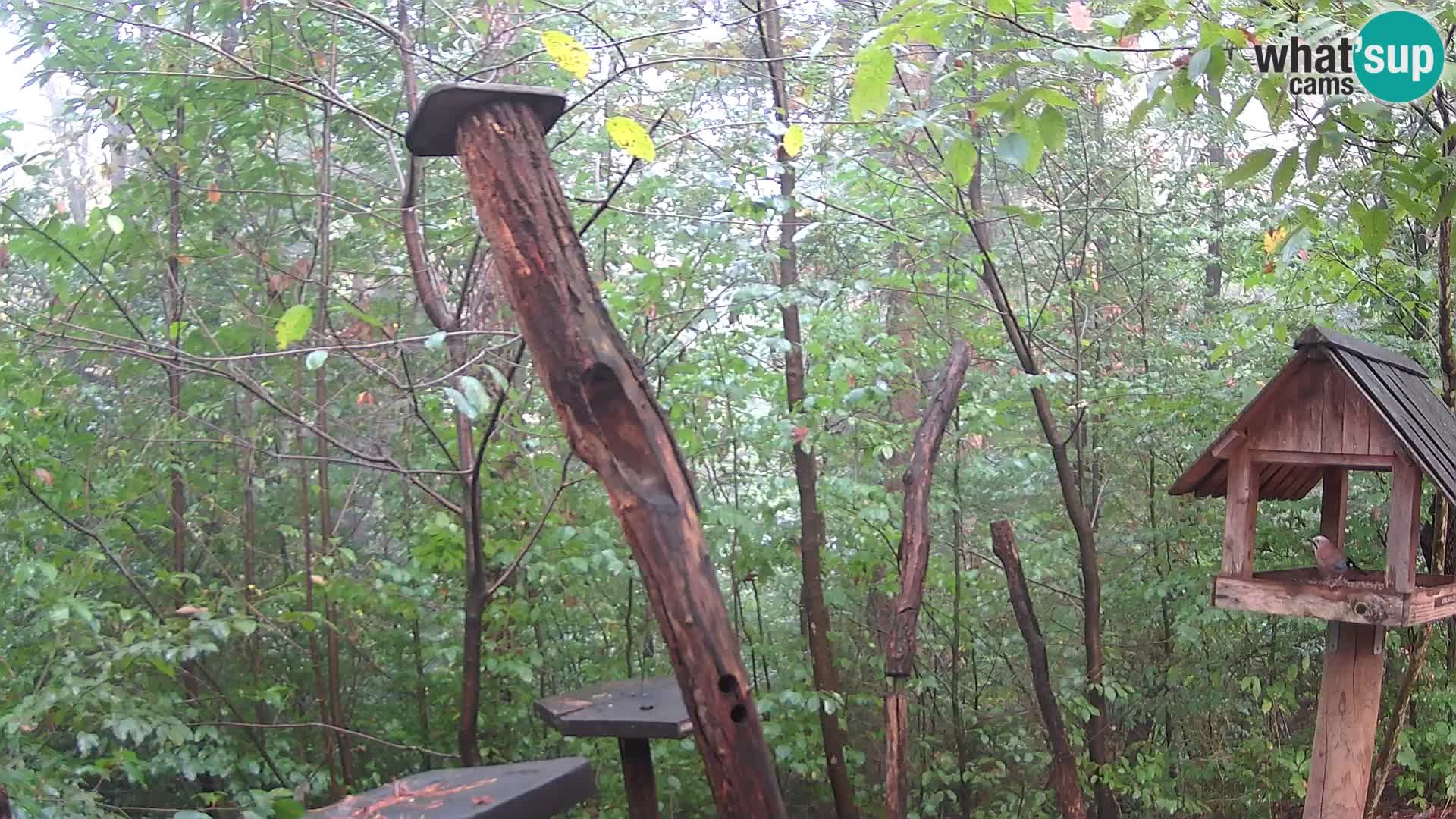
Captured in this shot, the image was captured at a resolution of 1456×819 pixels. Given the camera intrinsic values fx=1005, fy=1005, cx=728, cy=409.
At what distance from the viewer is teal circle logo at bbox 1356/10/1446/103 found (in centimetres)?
183

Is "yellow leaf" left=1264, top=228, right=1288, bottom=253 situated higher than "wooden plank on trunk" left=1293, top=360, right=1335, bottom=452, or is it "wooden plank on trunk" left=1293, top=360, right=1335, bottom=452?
"yellow leaf" left=1264, top=228, right=1288, bottom=253

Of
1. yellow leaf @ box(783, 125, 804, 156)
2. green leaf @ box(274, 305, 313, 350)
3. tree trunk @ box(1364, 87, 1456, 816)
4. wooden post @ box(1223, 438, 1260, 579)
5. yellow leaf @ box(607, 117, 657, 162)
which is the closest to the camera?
yellow leaf @ box(607, 117, 657, 162)

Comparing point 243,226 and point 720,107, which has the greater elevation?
point 720,107

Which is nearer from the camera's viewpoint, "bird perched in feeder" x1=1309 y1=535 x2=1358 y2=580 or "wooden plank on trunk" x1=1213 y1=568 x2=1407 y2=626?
"wooden plank on trunk" x1=1213 y1=568 x2=1407 y2=626

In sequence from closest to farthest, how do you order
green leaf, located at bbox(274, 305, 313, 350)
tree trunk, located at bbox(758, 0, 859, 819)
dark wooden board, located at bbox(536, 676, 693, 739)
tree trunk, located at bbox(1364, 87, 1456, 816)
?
green leaf, located at bbox(274, 305, 313, 350) < dark wooden board, located at bbox(536, 676, 693, 739) < tree trunk, located at bbox(1364, 87, 1456, 816) < tree trunk, located at bbox(758, 0, 859, 819)

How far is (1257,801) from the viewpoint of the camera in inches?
169

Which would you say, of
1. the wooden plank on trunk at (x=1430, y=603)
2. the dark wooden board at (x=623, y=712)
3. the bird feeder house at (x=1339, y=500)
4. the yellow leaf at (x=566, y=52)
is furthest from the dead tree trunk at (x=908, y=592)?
the yellow leaf at (x=566, y=52)

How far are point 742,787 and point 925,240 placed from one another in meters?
2.68

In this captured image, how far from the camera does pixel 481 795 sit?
2.13 metres

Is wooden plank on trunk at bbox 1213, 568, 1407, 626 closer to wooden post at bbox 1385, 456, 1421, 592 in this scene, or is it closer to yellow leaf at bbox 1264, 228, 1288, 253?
wooden post at bbox 1385, 456, 1421, 592

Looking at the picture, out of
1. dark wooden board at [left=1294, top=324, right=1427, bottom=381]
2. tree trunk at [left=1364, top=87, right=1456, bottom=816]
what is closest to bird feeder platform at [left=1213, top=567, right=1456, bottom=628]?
dark wooden board at [left=1294, top=324, right=1427, bottom=381]

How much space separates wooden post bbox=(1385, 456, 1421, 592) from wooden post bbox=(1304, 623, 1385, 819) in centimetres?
26

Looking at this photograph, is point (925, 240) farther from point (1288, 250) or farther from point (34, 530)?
point (34, 530)

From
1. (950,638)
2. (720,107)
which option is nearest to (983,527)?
(950,638)
